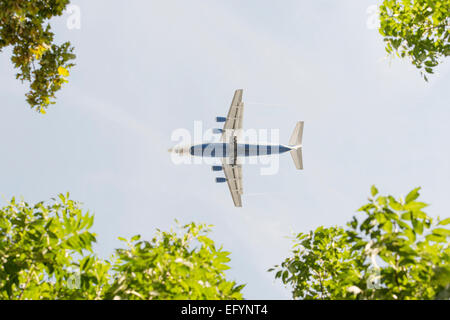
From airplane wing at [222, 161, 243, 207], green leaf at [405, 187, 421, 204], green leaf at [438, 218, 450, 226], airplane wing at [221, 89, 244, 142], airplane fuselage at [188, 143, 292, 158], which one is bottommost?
green leaf at [438, 218, 450, 226]

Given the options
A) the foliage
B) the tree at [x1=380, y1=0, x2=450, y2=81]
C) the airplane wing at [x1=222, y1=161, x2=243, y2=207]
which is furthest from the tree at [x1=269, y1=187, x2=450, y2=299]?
the airplane wing at [x1=222, y1=161, x2=243, y2=207]

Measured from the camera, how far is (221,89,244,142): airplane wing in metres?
37.9

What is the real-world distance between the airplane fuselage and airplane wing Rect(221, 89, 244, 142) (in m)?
1.50

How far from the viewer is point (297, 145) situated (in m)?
49.4

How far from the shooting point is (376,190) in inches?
201

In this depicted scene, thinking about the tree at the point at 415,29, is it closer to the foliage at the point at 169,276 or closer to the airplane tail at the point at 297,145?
the foliage at the point at 169,276

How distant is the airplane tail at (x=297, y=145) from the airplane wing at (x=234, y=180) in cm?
922

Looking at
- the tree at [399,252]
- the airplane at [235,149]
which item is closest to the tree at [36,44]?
the tree at [399,252]

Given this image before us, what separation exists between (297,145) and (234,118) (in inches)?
557

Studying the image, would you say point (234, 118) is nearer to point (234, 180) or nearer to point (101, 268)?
point (234, 180)

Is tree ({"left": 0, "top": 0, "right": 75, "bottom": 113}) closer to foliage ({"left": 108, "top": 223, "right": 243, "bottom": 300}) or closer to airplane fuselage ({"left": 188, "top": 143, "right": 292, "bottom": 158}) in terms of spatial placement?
foliage ({"left": 108, "top": 223, "right": 243, "bottom": 300})

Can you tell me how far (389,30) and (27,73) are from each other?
16221mm
